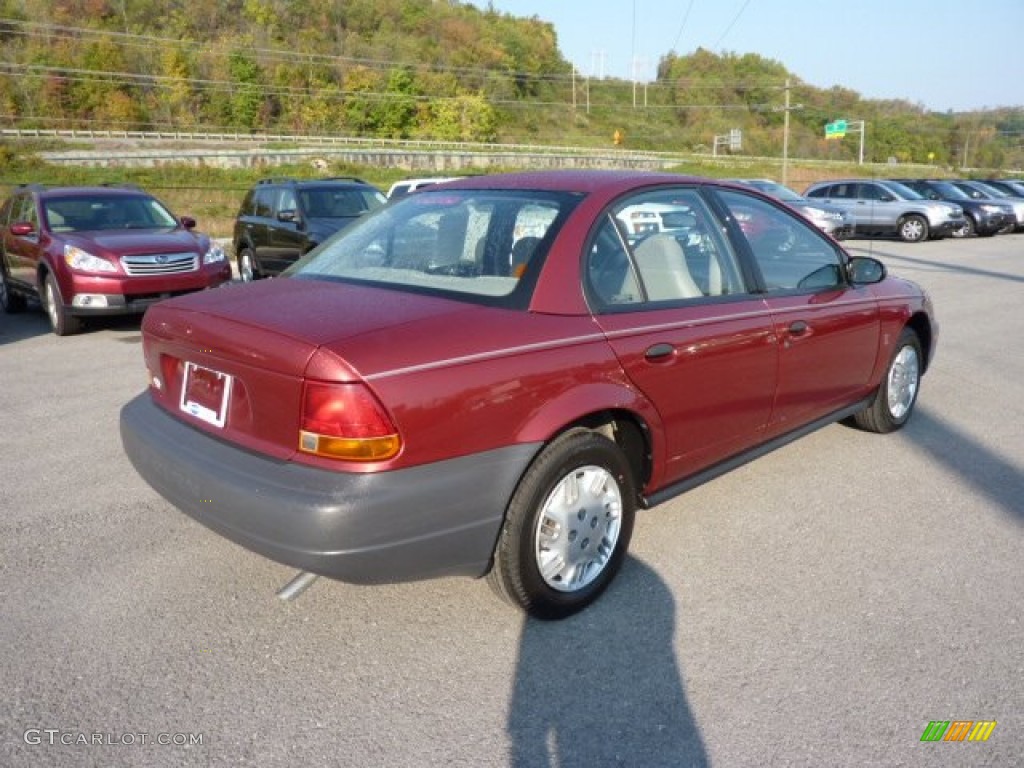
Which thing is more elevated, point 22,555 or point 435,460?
point 435,460

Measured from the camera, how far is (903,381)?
523 centimetres

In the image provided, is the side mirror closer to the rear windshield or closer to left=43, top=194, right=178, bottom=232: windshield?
the rear windshield

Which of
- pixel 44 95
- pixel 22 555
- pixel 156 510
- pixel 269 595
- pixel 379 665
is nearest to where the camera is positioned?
pixel 379 665

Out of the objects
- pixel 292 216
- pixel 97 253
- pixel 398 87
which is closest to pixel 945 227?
pixel 292 216

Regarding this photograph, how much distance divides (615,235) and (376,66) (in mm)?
107654

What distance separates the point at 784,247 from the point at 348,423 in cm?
280

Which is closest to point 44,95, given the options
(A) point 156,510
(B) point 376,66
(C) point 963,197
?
(B) point 376,66

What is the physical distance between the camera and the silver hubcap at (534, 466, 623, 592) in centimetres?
299

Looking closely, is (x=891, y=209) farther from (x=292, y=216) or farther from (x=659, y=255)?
(x=659, y=255)

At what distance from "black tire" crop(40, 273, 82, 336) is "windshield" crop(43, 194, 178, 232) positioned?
2.37ft

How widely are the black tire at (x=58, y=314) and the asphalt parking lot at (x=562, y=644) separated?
473 cm

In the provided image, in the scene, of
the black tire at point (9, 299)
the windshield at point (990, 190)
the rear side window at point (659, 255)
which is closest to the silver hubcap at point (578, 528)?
the rear side window at point (659, 255)

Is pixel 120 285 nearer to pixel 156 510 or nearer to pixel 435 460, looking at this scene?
pixel 156 510

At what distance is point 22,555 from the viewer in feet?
11.7
